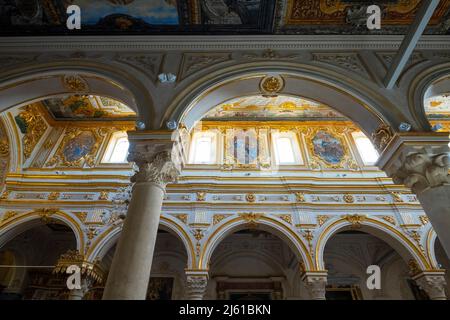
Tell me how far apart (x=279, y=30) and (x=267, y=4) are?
1.93 feet

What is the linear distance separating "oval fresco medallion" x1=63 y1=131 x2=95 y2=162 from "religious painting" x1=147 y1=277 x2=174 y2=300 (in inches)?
231

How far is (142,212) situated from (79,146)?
31.3 feet

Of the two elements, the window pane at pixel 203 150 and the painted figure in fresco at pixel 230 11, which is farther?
the window pane at pixel 203 150

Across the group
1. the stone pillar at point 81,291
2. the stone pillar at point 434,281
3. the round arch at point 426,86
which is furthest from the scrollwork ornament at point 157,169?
the stone pillar at point 434,281

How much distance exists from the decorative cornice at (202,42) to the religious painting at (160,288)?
30.7 ft

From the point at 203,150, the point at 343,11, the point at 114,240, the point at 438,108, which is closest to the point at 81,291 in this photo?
the point at 114,240

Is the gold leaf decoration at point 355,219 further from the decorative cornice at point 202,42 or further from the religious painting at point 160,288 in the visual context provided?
the religious painting at point 160,288

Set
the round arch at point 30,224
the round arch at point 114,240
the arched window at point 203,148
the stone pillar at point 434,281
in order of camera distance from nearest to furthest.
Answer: the stone pillar at point 434,281
the round arch at point 114,240
the round arch at point 30,224
the arched window at point 203,148

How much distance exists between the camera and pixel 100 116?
12305 millimetres

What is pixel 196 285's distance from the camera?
8.40 meters

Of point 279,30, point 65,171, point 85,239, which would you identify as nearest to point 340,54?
point 279,30

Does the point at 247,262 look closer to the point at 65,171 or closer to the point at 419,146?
the point at 65,171

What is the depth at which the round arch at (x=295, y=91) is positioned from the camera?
16.1ft
